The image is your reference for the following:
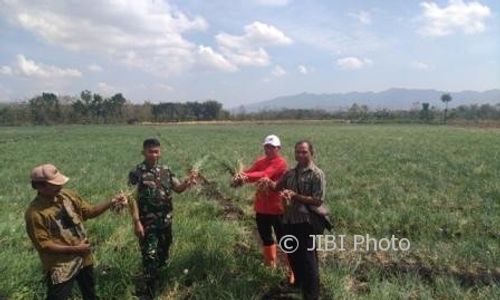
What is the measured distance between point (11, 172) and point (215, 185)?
312 inches

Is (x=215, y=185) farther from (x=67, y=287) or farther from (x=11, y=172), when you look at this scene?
(x=67, y=287)

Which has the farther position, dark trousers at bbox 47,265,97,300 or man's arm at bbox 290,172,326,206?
man's arm at bbox 290,172,326,206

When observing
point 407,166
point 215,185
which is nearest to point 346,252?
point 215,185

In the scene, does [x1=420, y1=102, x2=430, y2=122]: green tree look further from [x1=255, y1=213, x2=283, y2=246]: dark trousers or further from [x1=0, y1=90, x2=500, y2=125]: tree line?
[x1=255, y1=213, x2=283, y2=246]: dark trousers

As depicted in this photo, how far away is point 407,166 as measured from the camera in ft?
56.2

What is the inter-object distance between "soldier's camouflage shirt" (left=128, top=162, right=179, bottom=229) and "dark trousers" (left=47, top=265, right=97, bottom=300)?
90 centimetres

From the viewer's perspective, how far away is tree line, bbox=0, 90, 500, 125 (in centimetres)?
9288

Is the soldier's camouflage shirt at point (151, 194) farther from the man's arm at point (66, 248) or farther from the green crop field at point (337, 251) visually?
the man's arm at point (66, 248)

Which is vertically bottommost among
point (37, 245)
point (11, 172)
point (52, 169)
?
point (11, 172)

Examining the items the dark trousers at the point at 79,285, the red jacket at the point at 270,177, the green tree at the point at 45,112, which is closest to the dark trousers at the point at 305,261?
the red jacket at the point at 270,177

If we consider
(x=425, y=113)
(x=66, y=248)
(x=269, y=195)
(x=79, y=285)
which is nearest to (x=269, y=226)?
(x=269, y=195)

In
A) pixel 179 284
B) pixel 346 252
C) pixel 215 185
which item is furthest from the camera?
pixel 215 185

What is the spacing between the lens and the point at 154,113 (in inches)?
4163

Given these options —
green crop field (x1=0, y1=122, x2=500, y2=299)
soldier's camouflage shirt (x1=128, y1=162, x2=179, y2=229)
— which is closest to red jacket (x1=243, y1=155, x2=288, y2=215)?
green crop field (x1=0, y1=122, x2=500, y2=299)
